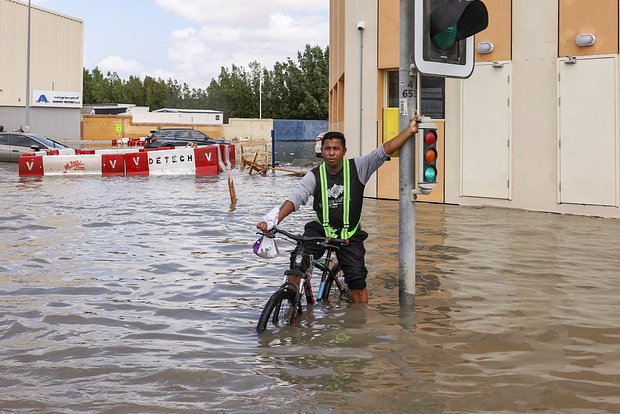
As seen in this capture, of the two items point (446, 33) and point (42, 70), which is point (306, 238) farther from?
point (42, 70)

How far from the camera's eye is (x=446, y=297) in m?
8.20

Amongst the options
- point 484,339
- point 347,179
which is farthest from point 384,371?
point 347,179

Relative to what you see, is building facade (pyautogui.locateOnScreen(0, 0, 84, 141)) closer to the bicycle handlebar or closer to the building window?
the building window

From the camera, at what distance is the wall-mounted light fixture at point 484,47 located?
16.9m

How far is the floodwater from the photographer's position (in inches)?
201

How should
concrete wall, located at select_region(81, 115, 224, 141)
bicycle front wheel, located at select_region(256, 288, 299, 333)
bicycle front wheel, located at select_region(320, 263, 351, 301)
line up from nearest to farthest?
bicycle front wheel, located at select_region(256, 288, 299, 333)
bicycle front wheel, located at select_region(320, 263, 351, 301)
concrete wall, located at select_region(81, 115, 224, 141)

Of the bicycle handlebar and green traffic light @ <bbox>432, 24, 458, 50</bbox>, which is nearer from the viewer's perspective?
the bicycle handlebar

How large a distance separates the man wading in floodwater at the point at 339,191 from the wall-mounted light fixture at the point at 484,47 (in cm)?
1039

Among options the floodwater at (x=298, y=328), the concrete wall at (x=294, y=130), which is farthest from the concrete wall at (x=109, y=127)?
the floodwater at (x=298, y=328)

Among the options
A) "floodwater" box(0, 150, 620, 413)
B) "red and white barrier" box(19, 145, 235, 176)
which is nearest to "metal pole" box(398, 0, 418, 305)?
"floodwater" box(0, 150, 620, 413)

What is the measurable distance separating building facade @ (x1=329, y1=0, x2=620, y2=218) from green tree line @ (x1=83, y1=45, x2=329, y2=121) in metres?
92.5

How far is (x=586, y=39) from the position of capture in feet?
50.6

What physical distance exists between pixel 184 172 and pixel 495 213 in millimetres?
15365

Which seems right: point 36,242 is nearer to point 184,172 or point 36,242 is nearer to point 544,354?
point 544,354
